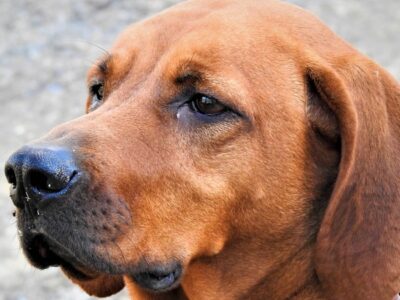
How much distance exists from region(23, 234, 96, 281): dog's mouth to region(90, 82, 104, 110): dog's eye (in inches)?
39.4

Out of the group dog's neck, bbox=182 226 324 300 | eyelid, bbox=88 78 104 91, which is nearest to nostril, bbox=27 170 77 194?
dog's neck, bbox=182 226 324 300

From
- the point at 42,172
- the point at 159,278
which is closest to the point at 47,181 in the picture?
the point at 42,172

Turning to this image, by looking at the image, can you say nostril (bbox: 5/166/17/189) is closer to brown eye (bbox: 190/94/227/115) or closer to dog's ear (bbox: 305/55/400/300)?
brown eye (bbox: 190/94/227/115)

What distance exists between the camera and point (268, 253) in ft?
15.1

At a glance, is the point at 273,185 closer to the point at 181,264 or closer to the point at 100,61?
the point at 181,264

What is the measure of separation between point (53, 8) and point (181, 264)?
368 inches

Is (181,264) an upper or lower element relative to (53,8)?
upper

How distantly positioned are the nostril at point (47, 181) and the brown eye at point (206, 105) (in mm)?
777

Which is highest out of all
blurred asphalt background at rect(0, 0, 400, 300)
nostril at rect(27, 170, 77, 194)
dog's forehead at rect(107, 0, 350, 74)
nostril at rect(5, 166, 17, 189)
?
dog's forehead at rect(107, 0, 350, 74)

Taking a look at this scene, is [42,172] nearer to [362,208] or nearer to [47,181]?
[47,181]

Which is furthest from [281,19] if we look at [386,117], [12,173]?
[12,173]

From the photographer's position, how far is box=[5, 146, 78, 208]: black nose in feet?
12.8

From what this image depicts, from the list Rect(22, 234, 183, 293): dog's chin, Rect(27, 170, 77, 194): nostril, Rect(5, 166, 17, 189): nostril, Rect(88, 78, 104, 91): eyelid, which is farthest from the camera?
Rect(88, 78, 104, 91): eyelid

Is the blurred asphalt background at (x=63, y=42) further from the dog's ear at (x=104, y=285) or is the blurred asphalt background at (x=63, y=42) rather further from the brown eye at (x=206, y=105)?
the brown eye at (x=206, y=105)
